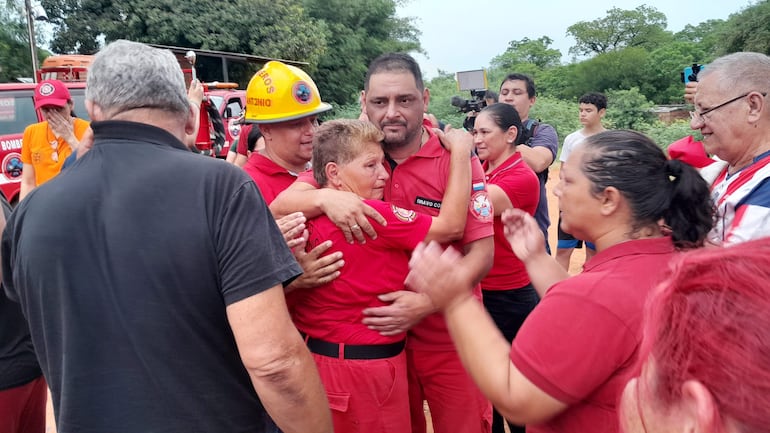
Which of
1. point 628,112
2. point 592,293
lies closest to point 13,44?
point 592,293

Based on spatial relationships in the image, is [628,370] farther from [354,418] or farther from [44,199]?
[44,199]

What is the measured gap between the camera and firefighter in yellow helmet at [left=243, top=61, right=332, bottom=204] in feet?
8.84

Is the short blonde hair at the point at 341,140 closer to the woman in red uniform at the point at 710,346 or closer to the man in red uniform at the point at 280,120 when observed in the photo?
the man in red uniform at the point at 280,120

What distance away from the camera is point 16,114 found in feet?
25.6

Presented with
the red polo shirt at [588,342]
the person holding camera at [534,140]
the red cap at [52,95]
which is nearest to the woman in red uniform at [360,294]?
the red polo shirt at [588,342]

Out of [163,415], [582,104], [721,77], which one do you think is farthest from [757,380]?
[582,104]

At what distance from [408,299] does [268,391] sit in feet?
2.45

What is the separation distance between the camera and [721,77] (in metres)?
2.30

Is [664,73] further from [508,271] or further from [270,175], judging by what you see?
[270,175]

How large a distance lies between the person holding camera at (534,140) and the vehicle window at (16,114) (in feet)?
22.4

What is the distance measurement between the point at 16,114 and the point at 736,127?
8.88m

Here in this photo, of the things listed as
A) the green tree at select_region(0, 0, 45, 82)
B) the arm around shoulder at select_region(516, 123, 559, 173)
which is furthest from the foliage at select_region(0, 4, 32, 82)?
the arm around shoulder at select_region(516, 123, 559, 173)

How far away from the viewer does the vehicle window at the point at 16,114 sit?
7.70 meters

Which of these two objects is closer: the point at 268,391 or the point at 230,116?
the point at 268,391
